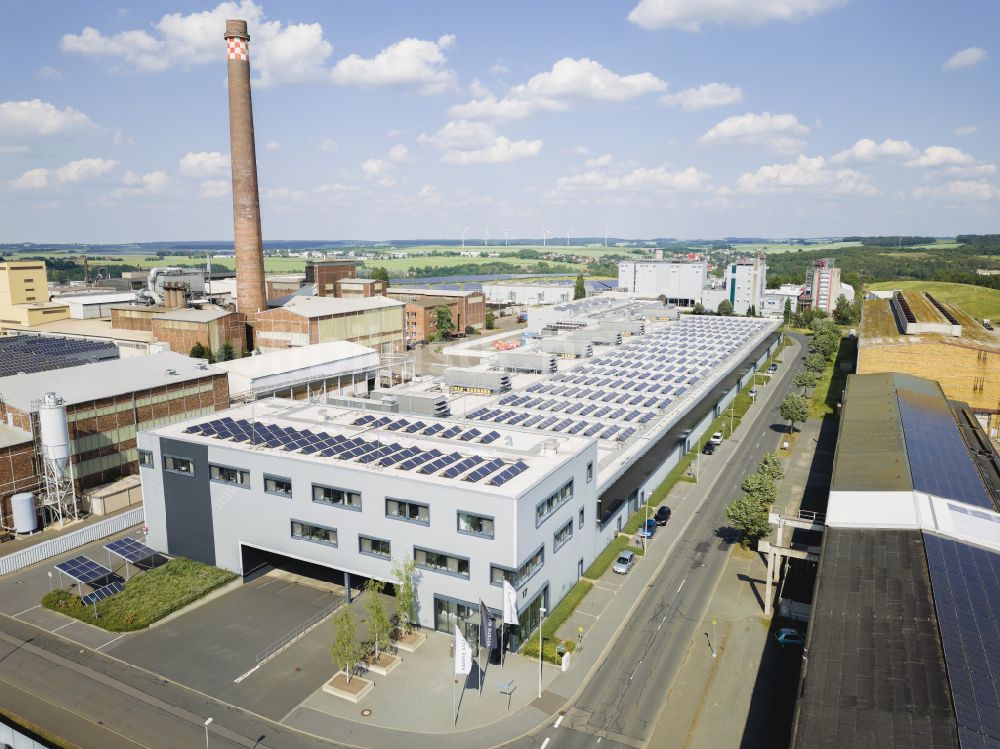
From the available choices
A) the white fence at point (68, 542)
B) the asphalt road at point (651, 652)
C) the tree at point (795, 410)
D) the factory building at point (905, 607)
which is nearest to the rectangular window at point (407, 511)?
the asphalt road at point (651, 652)

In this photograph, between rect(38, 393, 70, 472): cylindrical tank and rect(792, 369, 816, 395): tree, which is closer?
rect(38, 393, 70, 472): cylindrical tank

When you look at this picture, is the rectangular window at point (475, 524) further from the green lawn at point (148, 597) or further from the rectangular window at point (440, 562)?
the green lawn at point (148, 597)

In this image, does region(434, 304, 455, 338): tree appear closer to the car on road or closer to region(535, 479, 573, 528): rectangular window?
region(535, 479, 573, 528): rectangular window

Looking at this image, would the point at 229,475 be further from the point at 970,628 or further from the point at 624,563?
the point at 970,628

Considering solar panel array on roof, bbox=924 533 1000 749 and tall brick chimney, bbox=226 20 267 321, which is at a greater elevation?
tall brick chimney, bbox=226 20 267 321

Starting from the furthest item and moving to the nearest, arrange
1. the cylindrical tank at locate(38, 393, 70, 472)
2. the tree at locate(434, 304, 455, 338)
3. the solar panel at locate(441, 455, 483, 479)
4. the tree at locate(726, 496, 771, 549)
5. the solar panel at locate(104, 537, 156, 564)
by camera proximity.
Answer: the tree at locate(434, 304, 455, 338) < the cylindrical tank at locate(38, 393, 70, 472) < the tree at locate(726, 496, 771, 549) < the solar panel at locate(104, 537, 156, 564) < the solar panel at locate(441, 455, 483, 479)

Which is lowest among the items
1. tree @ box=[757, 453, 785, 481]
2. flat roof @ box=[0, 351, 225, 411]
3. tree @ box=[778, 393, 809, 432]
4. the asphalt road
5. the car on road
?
the asphalt road

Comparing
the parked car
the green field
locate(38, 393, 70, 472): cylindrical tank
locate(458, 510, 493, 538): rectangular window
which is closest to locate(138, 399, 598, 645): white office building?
locate(458, 510, 493, 538): rectangular window
